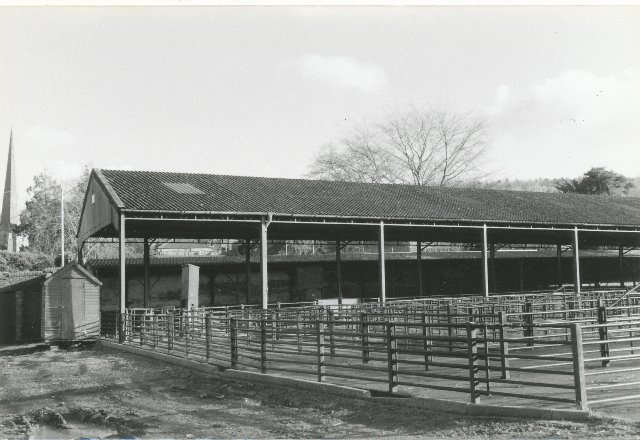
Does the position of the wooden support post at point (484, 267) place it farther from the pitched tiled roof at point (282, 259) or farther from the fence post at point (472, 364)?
the fence post at point (472, 364)

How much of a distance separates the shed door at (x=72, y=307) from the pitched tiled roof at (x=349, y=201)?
3170 millimetres

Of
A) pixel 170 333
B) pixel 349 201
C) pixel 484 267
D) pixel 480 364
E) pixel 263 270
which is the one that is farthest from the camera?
pixel 349 201

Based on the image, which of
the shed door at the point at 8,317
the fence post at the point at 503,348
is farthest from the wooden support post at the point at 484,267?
the shed door at the point at 8,317

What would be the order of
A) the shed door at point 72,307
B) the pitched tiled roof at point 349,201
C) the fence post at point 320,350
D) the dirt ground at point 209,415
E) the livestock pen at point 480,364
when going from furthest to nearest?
the pitched tiled roof at point 349,201
the shed door at point 72,307
the fence post at point 320,350
the livestock pen at point 480,364
the dirt ground at point 209,415

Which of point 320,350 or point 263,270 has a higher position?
point 263,270

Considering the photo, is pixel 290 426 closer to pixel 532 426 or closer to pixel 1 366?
pixel 532 426

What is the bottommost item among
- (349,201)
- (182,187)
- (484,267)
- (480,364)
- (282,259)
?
(480,364)

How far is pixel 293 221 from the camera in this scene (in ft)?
74.3

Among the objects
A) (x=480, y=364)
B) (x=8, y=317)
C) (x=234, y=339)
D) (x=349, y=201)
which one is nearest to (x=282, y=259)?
(x=349, y=201)

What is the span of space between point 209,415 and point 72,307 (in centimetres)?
1362

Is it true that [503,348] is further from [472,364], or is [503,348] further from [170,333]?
[170,333]

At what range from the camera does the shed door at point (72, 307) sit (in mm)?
20688

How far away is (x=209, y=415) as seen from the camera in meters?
8.84

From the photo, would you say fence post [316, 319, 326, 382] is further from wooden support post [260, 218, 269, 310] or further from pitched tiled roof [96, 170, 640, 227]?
pitched tiled roof [96, 170, 640, 227]
